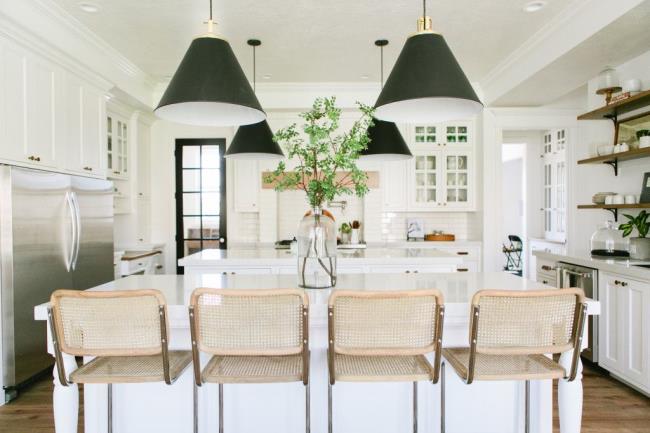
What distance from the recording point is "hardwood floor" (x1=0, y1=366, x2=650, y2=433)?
2738 millimetres

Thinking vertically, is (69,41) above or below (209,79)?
above

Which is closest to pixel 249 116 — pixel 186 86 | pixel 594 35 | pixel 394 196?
pixel 186 86

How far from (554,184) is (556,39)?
3886mm

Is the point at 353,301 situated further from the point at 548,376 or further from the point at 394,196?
the point at 394,196

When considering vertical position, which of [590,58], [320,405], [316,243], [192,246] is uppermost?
[590,58]

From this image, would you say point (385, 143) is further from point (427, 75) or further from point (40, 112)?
point (40, 112)

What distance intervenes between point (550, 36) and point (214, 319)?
3.83 metres

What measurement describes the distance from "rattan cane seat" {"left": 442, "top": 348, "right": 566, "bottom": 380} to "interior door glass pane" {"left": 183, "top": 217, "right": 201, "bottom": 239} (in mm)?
4918

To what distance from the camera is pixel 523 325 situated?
1737 mm

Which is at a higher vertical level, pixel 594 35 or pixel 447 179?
pixel 594 35

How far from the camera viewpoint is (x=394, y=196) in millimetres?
6145

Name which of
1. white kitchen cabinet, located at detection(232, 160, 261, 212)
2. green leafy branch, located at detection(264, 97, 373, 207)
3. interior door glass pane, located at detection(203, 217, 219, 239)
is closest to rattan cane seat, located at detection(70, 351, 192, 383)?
green leafy branch, located at detection(264, 97, 373, 207)

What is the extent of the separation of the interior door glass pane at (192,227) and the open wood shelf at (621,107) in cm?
475

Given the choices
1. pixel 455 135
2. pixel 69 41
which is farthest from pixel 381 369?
pixel 455 135
